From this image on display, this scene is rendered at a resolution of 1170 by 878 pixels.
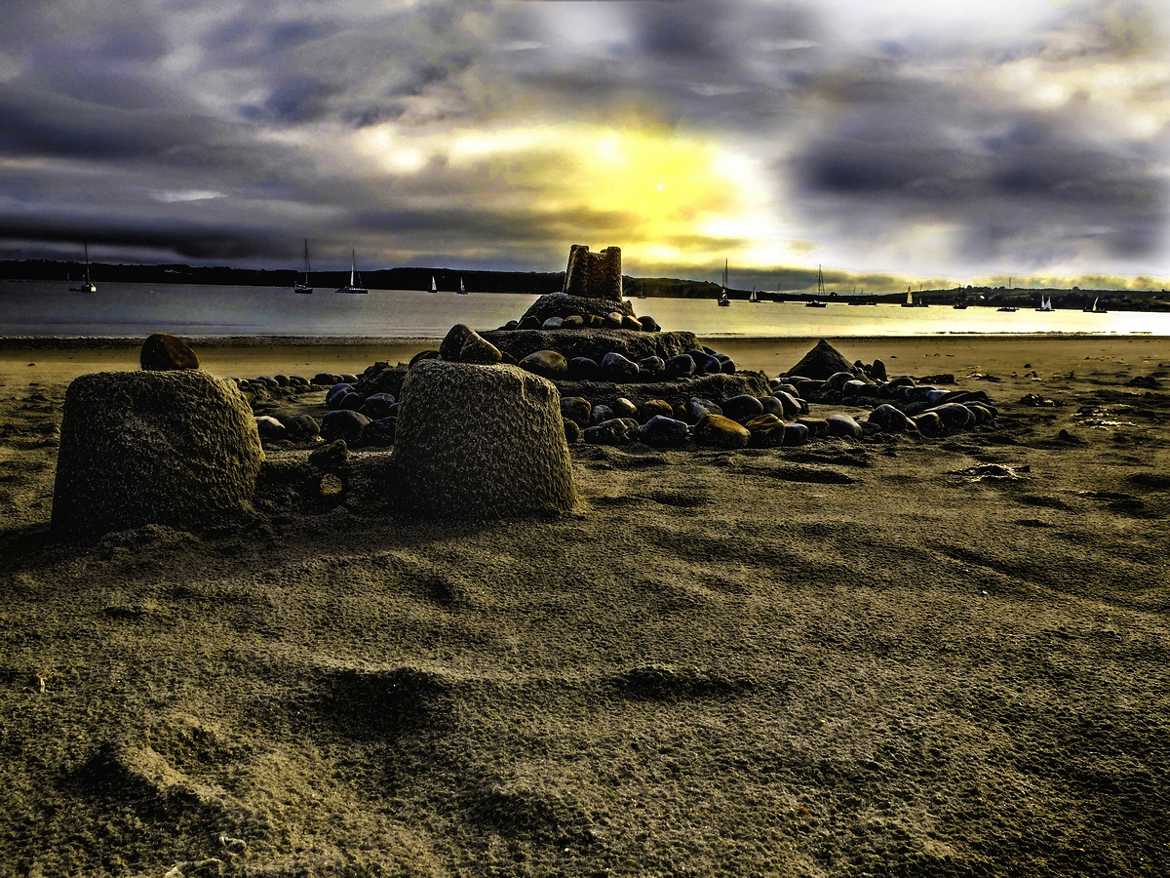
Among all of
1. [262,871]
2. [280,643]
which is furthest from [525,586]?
[262,871]

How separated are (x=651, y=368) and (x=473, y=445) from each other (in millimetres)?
3639

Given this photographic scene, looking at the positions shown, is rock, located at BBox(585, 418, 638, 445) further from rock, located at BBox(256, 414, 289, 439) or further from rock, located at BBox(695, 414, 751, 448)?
rock, located at BBox(256, 414, 289, 439)

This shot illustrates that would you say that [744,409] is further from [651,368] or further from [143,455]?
[143,455]

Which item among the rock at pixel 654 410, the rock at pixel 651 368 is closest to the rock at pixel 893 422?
the rock at pixel 654 410

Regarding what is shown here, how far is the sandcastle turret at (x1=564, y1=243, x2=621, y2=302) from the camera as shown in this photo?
774cm

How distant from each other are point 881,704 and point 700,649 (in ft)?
1.47

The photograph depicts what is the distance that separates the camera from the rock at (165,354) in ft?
11.4

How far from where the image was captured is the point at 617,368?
6.23 m

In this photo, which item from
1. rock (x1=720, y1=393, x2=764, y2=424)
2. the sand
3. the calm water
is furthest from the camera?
the calm water

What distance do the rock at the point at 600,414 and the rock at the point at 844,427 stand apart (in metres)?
1.59

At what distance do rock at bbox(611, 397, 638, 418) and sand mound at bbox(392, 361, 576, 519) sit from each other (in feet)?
8.00

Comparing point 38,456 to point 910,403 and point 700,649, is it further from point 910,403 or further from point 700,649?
point 910,403

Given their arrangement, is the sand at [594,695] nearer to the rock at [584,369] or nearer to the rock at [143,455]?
the rock at [143,455]

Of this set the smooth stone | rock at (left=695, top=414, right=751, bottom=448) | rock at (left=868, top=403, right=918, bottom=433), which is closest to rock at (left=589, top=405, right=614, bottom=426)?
rock at (left=695, top=414, right=751, bottom=448)
